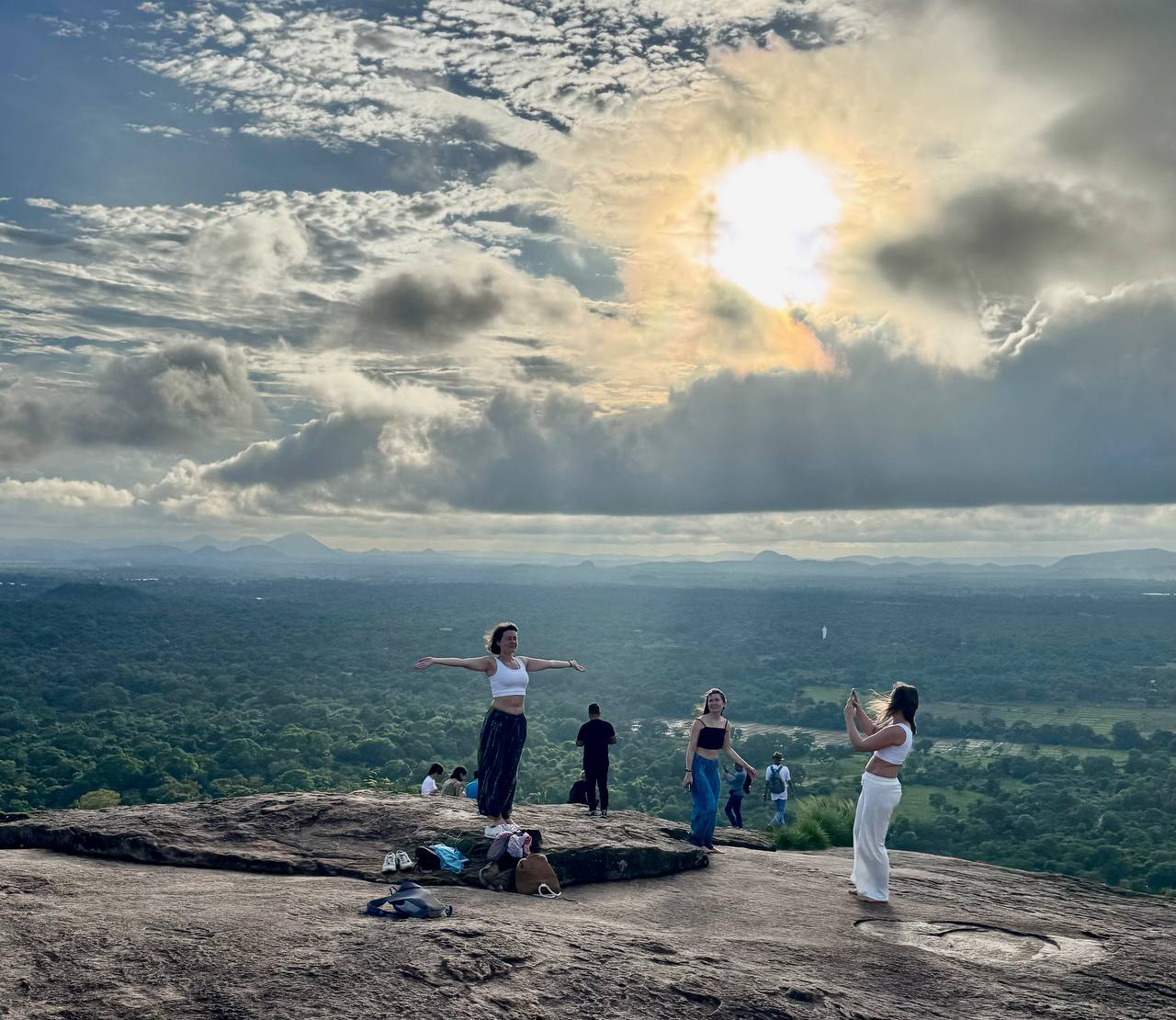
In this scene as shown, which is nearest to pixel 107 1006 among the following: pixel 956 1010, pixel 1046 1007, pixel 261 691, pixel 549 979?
pixel 549 979

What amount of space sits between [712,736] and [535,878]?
334 cm

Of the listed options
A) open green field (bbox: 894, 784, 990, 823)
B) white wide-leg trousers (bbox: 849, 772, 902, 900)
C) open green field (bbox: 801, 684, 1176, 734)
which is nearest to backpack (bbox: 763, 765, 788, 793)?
white wide-leg trousers (bbox: 849, 772, 902, 900)

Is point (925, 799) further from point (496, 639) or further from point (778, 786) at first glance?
point (496, 639)

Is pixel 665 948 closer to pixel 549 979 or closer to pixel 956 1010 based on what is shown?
pixel 549 979

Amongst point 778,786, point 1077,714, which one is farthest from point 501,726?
point 1077,714

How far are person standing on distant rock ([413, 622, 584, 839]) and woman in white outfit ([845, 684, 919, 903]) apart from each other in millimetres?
3326

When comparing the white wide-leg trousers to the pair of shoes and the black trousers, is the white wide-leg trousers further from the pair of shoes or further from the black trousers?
the pair of shoes

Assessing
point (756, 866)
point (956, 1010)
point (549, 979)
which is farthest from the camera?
point (756, 866)

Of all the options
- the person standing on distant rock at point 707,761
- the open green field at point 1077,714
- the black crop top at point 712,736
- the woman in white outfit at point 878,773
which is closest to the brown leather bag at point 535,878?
the person standing on distant rock at point 707,761

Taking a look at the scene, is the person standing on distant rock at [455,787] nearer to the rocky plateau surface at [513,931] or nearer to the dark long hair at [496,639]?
the rocky plateau surface at [513,931]

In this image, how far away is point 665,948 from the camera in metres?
8.13

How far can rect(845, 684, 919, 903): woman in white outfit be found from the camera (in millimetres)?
10102

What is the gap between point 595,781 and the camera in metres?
14.2

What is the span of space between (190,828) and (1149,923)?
36.4 ft
